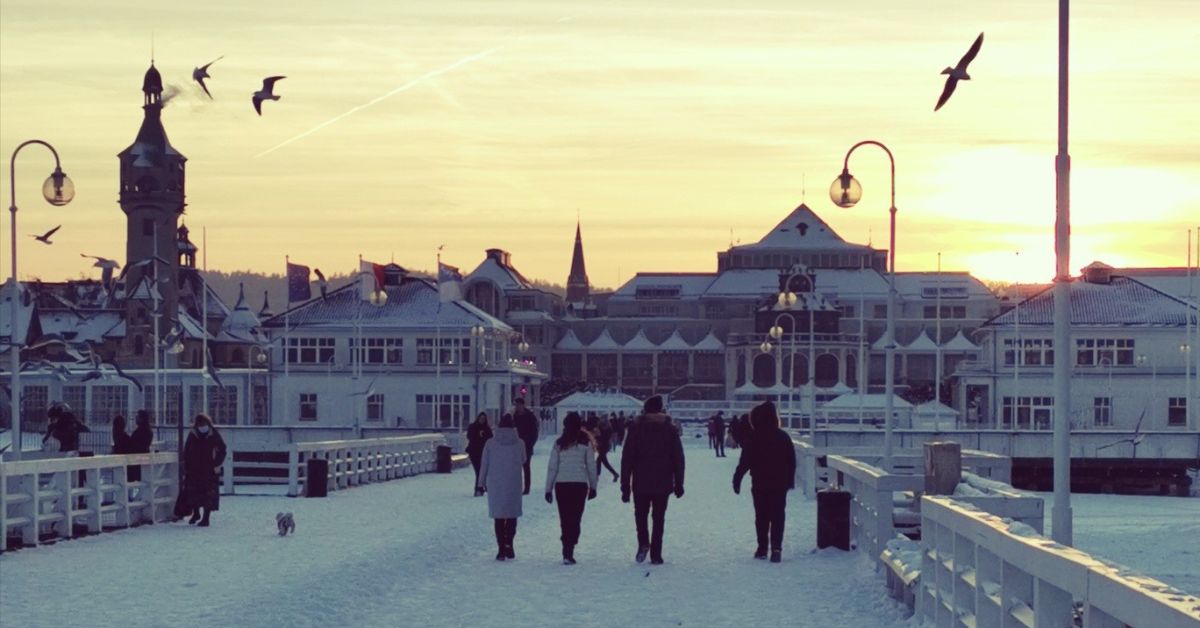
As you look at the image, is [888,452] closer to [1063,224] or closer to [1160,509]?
[1063,224]

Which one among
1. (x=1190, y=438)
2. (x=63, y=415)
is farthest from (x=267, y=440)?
(x=63, y=415)

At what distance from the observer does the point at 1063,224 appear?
51.4ft

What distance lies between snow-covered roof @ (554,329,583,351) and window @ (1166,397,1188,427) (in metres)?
68.9

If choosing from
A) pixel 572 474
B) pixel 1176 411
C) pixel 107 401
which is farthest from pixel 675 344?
pixel 572 474

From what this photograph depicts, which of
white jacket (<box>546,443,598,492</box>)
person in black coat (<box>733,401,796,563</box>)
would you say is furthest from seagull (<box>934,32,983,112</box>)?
white jacket (<box>546,443,598,492</box>)

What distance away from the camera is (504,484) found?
69.4 ft

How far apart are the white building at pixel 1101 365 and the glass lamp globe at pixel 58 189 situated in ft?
237

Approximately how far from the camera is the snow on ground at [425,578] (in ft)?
51.9

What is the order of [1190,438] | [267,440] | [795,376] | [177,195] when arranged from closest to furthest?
[1190,438], [267,440], [177,195], [795,376]

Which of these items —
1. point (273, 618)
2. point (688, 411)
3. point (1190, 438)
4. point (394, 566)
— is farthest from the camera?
point (688, 411)

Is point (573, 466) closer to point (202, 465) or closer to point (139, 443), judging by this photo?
point (202, 465)

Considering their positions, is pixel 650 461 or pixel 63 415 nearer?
pixel 650 461

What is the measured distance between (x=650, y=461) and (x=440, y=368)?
263ft

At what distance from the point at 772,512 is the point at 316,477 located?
16449mm
